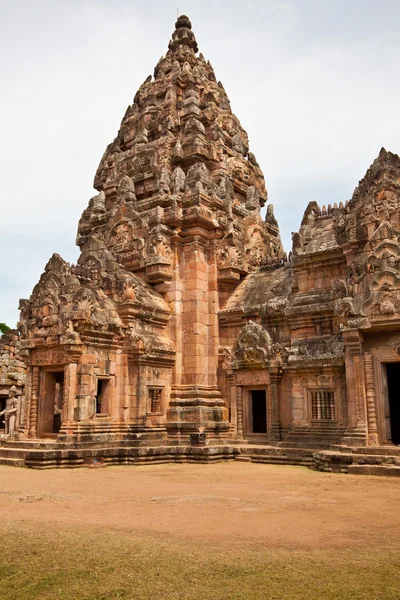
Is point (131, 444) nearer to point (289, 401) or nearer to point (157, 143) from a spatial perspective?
point (289, 401)

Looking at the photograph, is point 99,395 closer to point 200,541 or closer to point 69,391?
point 69,391

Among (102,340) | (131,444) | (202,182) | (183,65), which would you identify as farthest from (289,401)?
(183,65)

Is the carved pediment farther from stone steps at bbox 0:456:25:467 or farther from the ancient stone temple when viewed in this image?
stone steps at bbox 0:456:25:467

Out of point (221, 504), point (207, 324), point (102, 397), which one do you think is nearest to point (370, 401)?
point (221, 504)

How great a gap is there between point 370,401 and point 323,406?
8.21ft

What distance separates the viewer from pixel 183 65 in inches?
987

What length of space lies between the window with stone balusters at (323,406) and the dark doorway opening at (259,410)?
2513 millimetres

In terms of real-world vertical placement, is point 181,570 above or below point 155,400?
below

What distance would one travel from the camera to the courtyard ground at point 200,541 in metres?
5.02

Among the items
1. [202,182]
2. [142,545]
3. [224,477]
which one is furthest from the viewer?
[202,182]

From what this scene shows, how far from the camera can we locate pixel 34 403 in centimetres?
1791

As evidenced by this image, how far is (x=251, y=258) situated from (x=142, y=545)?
17079 millimetres

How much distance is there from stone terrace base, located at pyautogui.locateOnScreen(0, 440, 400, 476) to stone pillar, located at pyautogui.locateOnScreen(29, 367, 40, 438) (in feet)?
2.92

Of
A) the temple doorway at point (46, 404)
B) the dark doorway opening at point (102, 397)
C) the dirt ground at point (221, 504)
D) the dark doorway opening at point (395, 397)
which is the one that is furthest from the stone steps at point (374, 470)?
the temple doorway at point (46, 404)
